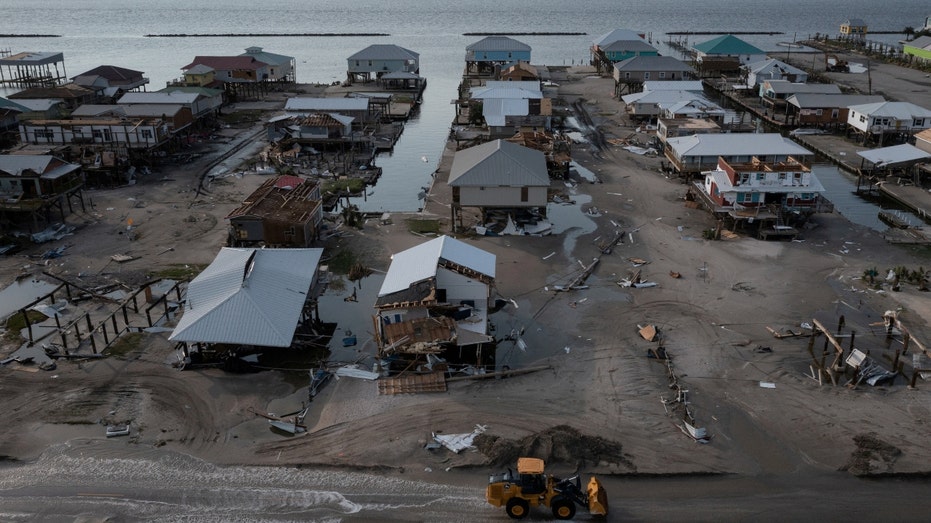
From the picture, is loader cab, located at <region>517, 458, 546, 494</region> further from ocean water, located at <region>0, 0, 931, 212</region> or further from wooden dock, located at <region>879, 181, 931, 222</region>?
wooden dock, located at <region>879, 181, 931, 222</region>

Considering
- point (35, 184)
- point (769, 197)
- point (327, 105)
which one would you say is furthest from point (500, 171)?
point (327, 105)

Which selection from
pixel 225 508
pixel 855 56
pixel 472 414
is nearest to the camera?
pixel 225 508

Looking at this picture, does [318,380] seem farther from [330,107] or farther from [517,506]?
[330,107]

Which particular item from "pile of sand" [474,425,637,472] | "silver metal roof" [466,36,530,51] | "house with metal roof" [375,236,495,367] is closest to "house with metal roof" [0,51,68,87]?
"silver metal roof" [466,36,530,51]

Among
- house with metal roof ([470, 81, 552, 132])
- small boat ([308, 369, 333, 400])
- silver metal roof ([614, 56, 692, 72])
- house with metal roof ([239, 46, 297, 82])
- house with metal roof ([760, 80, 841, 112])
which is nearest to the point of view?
small boat ([308, 369, 333, 400])

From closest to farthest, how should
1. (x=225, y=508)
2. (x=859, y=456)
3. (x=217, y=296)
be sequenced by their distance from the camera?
(x=225, y=508), (x=859, y=456), (x=217, y=296)

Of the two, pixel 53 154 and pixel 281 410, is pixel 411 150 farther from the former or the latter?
pixel 281 410

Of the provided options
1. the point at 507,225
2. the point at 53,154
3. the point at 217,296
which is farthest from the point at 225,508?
the point at 53,154
